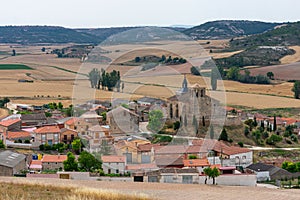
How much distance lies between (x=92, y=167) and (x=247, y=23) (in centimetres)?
13794

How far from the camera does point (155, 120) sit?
2628 cm

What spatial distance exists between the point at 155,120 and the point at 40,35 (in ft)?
418

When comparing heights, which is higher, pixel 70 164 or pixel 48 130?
pixel 48 130

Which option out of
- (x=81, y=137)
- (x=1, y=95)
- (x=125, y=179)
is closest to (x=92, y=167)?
(x=125, y=179)

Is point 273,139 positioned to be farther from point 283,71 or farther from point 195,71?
point 283,71

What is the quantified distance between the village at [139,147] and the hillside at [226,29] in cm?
9400

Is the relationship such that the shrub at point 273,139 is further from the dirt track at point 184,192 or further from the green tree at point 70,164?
the dirt track at point 184,192

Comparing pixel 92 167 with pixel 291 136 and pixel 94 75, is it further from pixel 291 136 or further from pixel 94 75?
pixel 94 75

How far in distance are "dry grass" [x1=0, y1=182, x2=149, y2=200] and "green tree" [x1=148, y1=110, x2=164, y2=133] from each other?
44.8ft

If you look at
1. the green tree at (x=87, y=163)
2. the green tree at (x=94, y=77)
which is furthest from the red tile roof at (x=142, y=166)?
the green tree at (x=94, y=77)

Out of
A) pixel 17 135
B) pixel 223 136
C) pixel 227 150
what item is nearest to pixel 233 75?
pixel 223 136

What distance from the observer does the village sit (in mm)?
17391

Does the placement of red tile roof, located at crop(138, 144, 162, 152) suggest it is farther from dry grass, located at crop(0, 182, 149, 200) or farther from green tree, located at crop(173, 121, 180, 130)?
dry grass, located at crop(0, 182, 149, 200)

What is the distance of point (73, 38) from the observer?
14650cm
